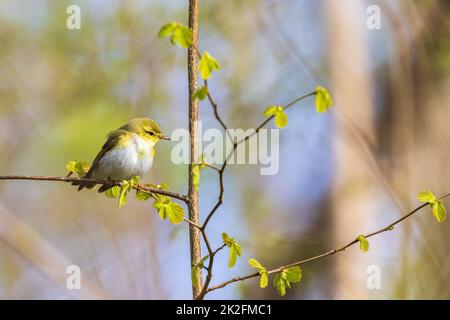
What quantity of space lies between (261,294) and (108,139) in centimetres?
316

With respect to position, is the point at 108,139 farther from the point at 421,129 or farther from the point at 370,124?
the point at 421,129

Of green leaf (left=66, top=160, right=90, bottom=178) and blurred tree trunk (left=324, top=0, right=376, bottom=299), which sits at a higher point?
blurred tree trunk (left=324, top=0, right=376, bottom=299)

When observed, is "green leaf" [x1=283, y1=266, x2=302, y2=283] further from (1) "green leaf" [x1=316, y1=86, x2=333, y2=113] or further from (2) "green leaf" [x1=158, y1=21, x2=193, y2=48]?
(2) "green leaf" [x1=158, y1=21, x2=193, y2=48]

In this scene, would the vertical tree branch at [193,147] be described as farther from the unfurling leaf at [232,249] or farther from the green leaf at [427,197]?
the green leaf at [427,197]

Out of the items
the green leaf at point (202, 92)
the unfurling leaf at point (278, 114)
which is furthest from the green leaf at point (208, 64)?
the unfurling leaf at point (278, 114)

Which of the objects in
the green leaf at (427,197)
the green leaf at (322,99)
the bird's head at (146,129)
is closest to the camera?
the green leaf at (322,99)

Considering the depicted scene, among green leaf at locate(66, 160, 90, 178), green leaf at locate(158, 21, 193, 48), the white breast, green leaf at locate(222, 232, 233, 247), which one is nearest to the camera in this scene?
green leaf at locate(158, 21, 193, 48)

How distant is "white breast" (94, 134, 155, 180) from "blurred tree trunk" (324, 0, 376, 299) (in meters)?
2.66

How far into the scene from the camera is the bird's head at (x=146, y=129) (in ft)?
11.3

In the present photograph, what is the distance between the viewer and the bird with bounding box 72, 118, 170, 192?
3346 millimetres

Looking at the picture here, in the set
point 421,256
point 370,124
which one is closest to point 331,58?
point 370,124

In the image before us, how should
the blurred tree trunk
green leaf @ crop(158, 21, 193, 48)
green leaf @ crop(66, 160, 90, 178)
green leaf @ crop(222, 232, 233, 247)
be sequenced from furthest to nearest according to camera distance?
the blurred tree trunk < green leaf @ crop(66, 160, 90, 178) < green leaf @ crop(222, 232, 233, 247) < green leaf @ crop(158, 21, 193, 48)

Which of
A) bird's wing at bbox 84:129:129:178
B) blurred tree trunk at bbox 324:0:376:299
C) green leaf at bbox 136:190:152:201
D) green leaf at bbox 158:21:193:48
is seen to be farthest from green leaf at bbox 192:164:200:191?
blurred tree trunk at bbox 324:0:376:299

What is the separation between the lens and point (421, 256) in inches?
214
